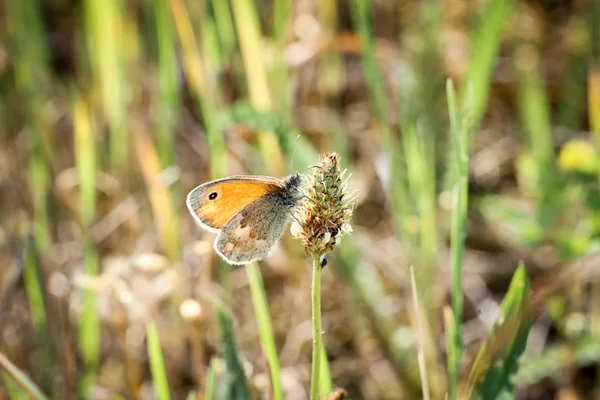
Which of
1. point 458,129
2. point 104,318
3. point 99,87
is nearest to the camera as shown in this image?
point 458,129

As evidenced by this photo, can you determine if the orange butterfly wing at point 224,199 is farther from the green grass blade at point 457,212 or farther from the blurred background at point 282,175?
the green grass blade at point 457,212

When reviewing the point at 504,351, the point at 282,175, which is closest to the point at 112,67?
the point at 282,175

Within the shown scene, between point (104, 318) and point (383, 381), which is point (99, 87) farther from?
point (383, 381)

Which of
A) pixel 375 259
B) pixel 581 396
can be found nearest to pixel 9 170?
pixel 375 259

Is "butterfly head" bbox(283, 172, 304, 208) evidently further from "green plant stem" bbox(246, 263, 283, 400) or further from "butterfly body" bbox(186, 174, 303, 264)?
"green plant stem" bbox(246, 263, 283, 400)

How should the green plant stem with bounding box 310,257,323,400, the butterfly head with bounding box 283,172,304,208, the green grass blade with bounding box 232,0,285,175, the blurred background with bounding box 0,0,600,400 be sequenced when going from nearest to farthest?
the green plant stem with bounding box 310,257,323,400 < the butterfly head with bounding box 283,172,304,208 < the blurred background with bounding box 0,0,600,400 < the green grass blade with bounding box 232,0,285,175

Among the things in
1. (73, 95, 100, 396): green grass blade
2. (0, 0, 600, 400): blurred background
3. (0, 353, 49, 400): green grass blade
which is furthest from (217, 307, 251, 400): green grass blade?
(73, 95, 100, 396): green grass blade

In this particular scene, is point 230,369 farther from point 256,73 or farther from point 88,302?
point 256,73

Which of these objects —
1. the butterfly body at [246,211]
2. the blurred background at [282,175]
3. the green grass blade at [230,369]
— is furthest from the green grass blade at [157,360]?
the butterfly body at [246,211]
